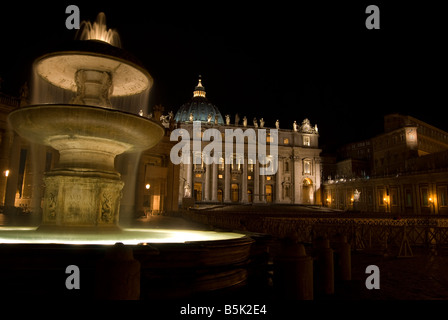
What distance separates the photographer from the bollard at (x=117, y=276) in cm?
326

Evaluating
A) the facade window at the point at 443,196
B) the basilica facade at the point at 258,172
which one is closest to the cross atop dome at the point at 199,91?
the basilica facade at the point at 258,172

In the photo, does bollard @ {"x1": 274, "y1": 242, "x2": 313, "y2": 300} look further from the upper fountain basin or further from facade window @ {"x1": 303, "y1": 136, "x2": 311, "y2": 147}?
facade window @ {"x1": 303, "y1": 136, "x2": 311, "y2": 147}

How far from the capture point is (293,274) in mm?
4270

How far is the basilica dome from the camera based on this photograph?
8644 centimetres

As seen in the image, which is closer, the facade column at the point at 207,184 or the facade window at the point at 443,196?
the facade window at the point at 443,196

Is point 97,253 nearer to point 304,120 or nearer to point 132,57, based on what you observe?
point 132,57

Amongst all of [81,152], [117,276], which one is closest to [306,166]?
[81,152]

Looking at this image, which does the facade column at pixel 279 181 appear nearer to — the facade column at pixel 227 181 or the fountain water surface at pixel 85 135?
the facade column at pixel 227 181

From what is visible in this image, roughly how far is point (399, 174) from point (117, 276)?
45.1 metres
